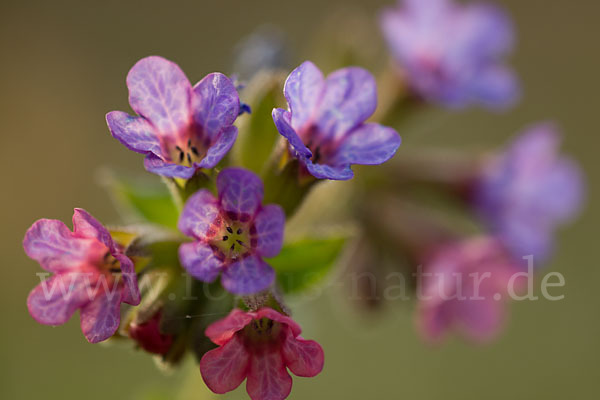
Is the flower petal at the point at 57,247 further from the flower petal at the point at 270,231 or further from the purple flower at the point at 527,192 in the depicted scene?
the purple flower at the point at 527,192

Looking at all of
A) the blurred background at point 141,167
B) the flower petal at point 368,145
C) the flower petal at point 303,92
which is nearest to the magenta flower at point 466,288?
the flower petal at point 368,145

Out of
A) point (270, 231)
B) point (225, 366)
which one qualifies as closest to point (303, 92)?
point (270, 231)

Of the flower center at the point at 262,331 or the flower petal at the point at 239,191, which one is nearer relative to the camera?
the flower petal at the point at 239,191

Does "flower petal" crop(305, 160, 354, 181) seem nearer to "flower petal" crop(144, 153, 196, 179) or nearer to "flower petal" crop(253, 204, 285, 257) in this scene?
"flower petal" crop(253, 204, 285, 257)

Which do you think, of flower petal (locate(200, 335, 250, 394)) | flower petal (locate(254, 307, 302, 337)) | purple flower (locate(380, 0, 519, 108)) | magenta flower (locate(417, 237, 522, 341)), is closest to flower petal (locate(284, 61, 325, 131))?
flower petal (locate(254, 307, 302, 337))

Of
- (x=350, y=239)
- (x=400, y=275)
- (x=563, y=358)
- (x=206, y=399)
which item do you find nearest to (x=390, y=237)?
(x=400, y=275)

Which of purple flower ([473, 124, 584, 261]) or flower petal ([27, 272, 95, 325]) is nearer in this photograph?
flower petal ([27, 272, 95, 325])

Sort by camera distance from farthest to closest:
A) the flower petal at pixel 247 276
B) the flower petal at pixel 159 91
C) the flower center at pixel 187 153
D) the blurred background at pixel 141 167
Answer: the blurred background at pixel 141 167 → the flower center at pixel 187 153 → the flower petal at pixel 159 91 → the flower petal at pixel 247 276
